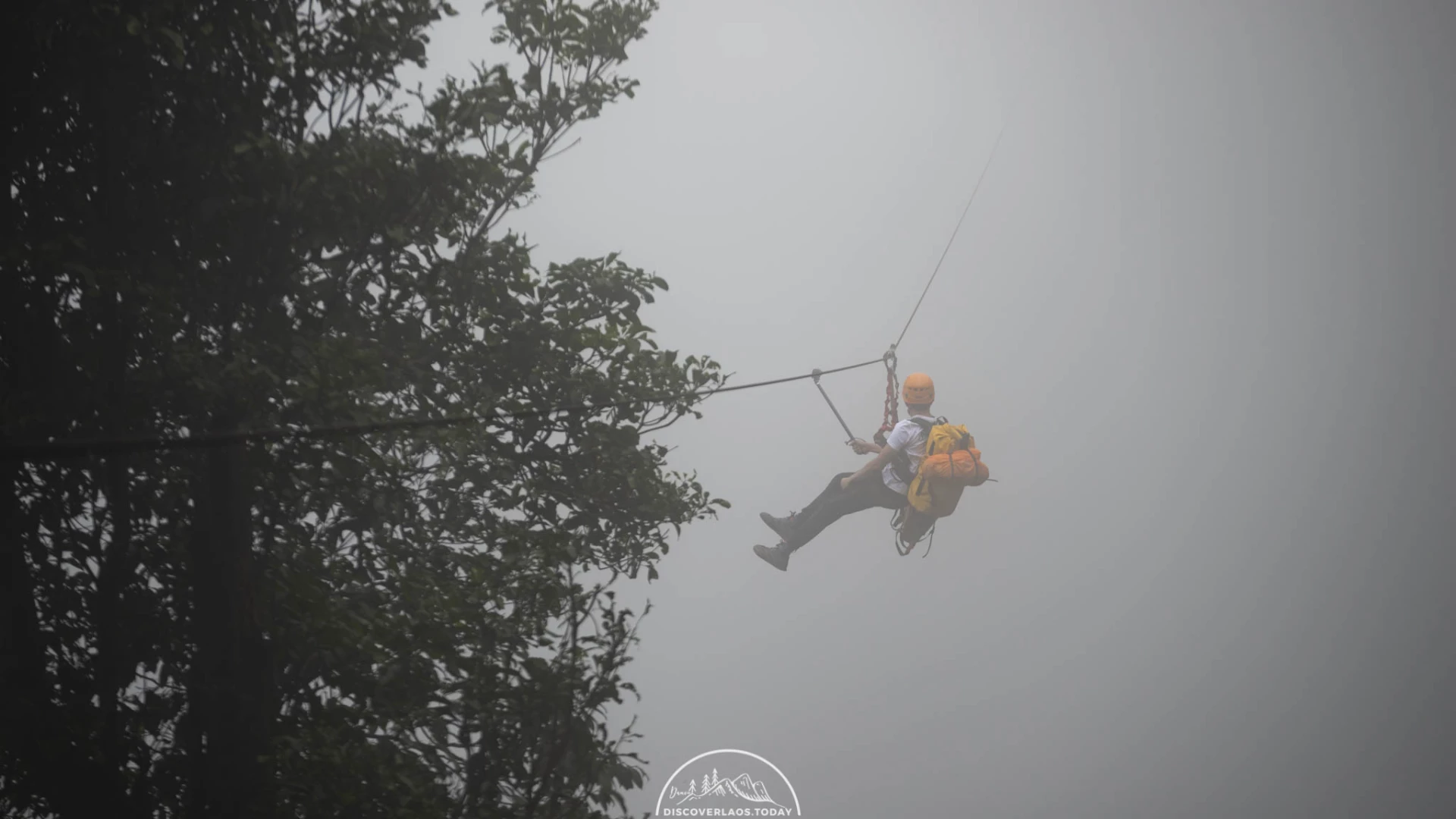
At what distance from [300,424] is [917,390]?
8348 millimetres

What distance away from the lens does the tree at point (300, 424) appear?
534 centimetres

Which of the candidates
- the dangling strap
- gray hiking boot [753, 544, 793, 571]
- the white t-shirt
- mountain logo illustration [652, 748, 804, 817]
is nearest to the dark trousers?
gray hiking boot [753, 544, 793, 571]

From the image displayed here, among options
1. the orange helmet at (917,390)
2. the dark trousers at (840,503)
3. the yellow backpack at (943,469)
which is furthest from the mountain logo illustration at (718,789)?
the orange helmet at (917,390)

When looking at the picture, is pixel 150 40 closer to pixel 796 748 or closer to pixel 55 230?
pixel 55 230

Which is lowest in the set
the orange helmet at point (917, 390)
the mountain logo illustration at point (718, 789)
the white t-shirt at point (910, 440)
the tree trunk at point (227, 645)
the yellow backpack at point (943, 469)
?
the tree trunk at point (227, 645)

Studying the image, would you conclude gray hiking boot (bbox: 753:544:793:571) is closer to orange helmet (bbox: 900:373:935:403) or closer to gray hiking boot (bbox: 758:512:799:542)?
gray hiking boot (bbox: 758:512:799:542)

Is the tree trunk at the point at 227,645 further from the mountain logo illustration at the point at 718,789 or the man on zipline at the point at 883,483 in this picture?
the mountain logo illustration at the point at 718,789

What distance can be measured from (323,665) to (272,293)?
75.8 inches

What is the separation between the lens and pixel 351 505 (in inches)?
241

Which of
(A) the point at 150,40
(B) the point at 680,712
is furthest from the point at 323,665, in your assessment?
(B) the point at 680,712

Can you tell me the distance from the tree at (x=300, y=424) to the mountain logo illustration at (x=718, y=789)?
46.8m

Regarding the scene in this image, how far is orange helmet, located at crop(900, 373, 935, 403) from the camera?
41.8 ft

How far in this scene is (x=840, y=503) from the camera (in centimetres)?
1341

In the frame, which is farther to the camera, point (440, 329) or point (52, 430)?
point (440, 329)
